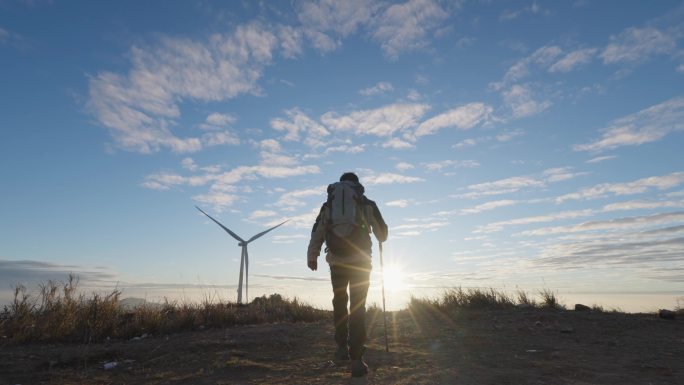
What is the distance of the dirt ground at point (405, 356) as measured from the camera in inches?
204

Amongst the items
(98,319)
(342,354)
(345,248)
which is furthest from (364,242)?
(98,319)

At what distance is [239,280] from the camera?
90.1 feet

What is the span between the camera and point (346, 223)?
5.63 metres

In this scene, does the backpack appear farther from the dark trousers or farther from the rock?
the rock

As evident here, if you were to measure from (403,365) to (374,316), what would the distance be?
513cm

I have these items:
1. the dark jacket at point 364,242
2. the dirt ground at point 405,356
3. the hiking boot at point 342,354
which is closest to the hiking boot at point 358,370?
the dirt ground at point 405,356

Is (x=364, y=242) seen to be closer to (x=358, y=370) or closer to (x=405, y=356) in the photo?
(x=358, y=370)

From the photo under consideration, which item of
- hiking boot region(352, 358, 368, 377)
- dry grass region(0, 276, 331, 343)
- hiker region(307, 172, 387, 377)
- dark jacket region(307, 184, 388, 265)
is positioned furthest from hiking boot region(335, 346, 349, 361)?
dry grass region(0, 276, 331, 343)

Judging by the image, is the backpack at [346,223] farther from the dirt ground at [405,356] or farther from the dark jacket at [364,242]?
the dirt ground at [405,356]

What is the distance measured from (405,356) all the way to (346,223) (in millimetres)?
2142

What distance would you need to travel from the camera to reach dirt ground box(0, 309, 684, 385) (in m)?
5.17

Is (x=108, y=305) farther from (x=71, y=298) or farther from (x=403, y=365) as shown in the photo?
(x=403, y=365)

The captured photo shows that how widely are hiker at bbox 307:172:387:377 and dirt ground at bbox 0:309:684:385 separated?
2.18ft

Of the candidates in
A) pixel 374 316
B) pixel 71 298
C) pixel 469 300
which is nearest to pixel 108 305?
pixel 71 298
